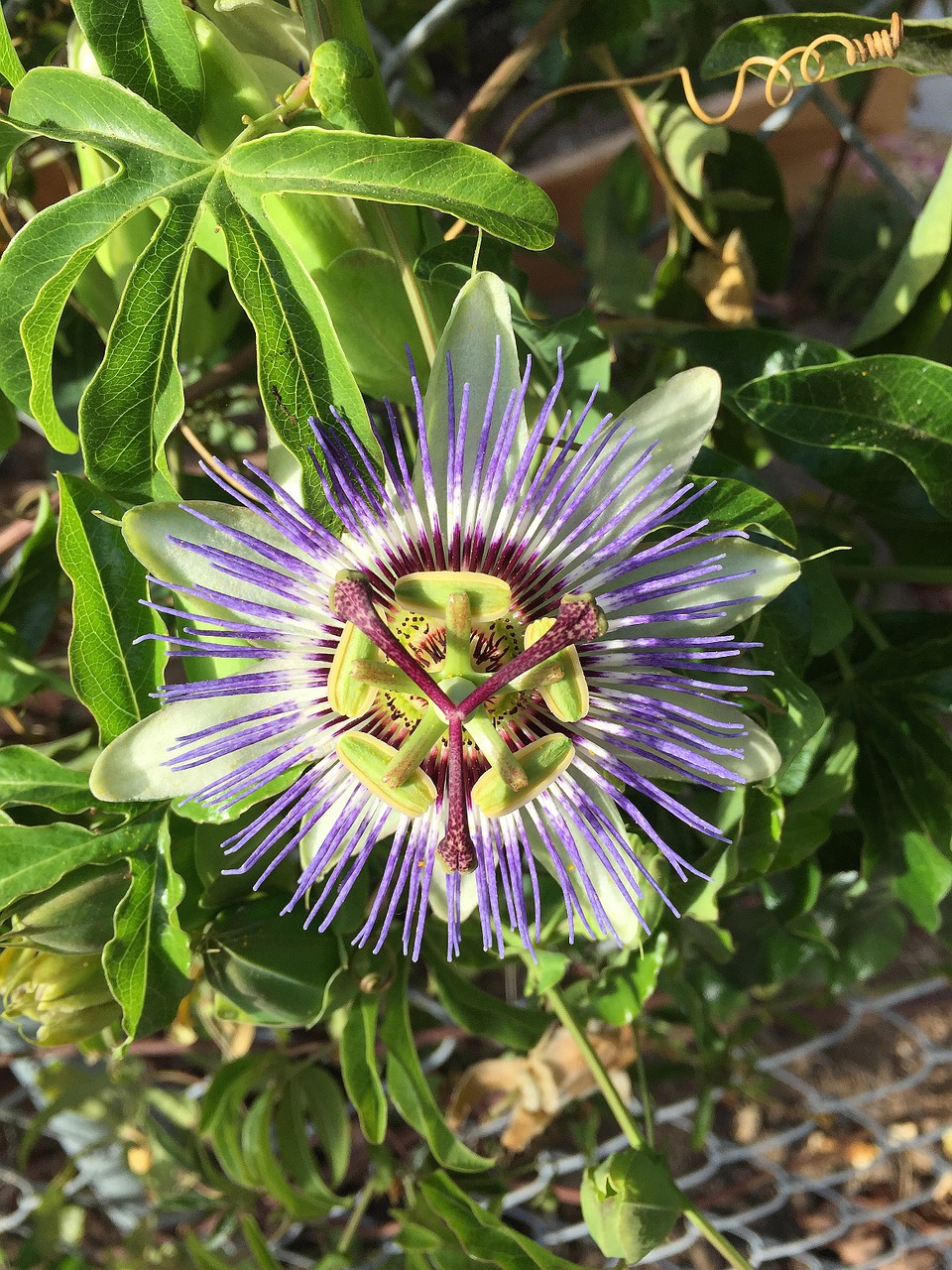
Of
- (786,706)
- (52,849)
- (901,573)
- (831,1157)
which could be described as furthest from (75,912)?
(831,1157)

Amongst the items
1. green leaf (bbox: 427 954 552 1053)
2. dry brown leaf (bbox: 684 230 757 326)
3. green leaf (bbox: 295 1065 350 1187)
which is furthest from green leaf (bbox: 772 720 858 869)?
green leaf (bbox: 295 1065 350 1187)

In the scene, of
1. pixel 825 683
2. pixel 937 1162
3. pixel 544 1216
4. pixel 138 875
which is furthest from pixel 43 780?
pixel 937 1162

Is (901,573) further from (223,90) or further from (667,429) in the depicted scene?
(223,90)

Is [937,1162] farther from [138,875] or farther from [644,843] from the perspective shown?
[138,875]

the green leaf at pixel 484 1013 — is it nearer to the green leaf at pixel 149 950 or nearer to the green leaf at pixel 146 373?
the green leaf at pixel 149 950

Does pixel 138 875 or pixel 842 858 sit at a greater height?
pixel 138 875

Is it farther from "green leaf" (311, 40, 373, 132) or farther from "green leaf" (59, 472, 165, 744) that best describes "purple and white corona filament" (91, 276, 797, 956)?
"green leaf" (311, 40, 373, 132)
